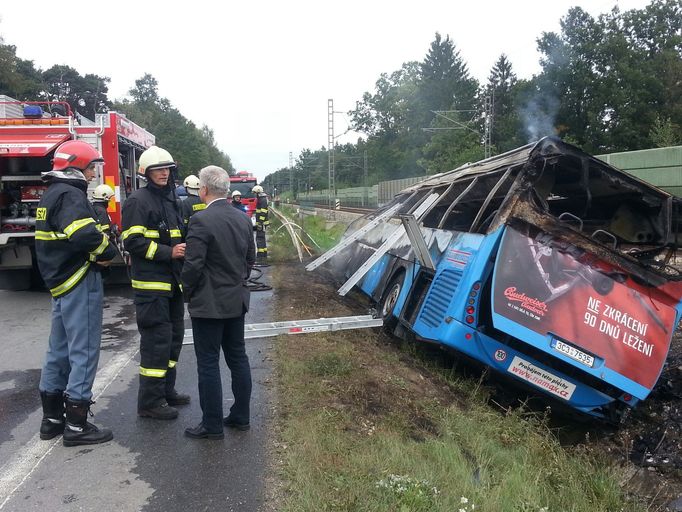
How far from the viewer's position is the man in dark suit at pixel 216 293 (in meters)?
3.63

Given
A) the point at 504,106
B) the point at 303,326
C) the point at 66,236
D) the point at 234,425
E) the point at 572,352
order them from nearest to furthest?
the point at 66,236
the point at 234,425
the point at 572,352
the point at 303,326
the point at 504,106

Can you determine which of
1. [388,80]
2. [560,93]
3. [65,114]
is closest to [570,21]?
[560,93]

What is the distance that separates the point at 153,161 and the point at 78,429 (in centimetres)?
183

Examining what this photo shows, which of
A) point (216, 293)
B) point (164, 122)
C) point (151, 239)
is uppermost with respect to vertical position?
point (164, 122)

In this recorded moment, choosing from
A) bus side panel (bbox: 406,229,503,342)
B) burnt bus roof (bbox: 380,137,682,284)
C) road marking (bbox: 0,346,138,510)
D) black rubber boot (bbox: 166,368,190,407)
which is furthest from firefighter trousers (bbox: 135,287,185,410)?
burnt bus roof (bbox: 380,137,682,284)

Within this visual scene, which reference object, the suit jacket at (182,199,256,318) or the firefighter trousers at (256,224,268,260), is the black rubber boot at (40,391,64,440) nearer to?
the suit jacket at (182,199,256,318)

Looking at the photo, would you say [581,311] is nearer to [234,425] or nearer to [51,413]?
[234,425]

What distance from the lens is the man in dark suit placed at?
363 cm

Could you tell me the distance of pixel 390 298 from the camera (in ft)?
21.9

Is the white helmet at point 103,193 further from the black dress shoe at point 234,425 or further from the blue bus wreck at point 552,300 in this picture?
the black dress shoe at point 234,425

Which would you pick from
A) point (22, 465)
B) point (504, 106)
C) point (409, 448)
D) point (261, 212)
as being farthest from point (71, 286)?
point (504, 106)

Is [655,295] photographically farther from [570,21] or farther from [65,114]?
[570,21]

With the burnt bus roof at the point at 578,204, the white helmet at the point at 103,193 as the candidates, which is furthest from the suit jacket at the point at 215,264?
the white helmet at the point at 103,193

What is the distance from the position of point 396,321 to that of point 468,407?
5.72ft
